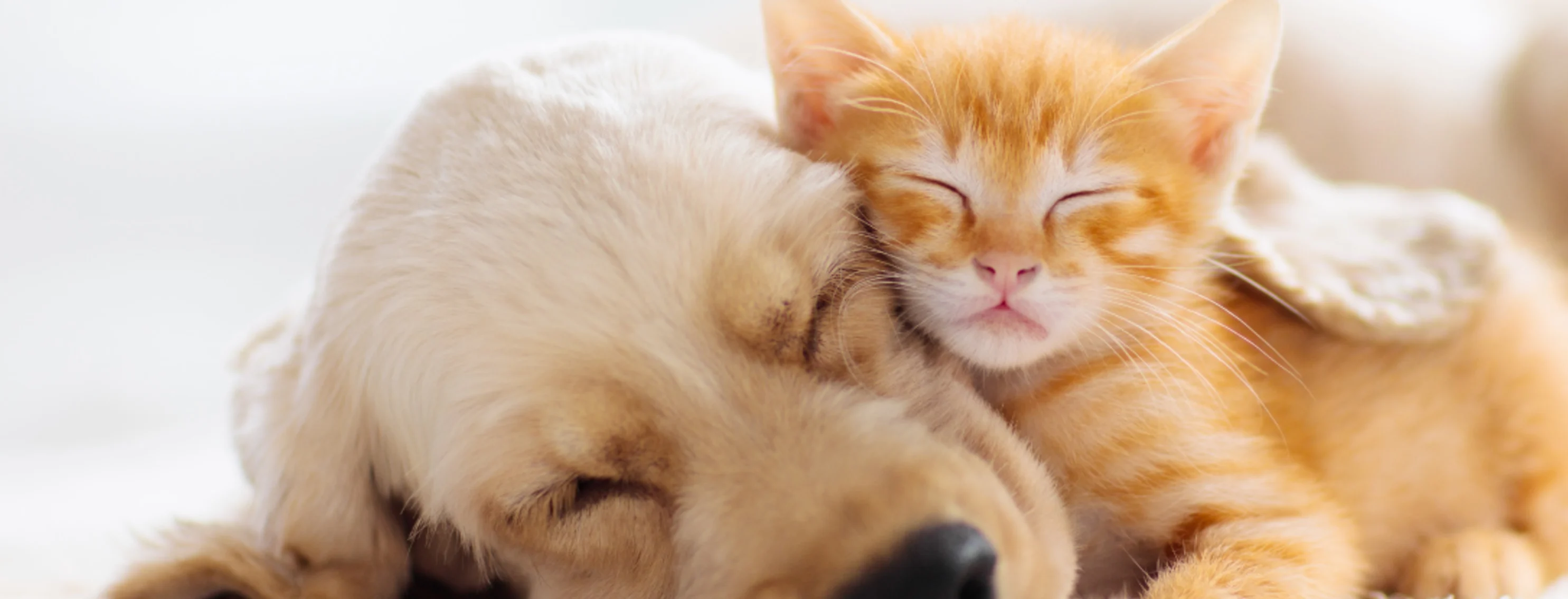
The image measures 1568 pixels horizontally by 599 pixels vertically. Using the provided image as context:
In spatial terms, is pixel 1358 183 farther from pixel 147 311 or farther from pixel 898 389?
pixel 147 311

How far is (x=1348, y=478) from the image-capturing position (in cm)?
178

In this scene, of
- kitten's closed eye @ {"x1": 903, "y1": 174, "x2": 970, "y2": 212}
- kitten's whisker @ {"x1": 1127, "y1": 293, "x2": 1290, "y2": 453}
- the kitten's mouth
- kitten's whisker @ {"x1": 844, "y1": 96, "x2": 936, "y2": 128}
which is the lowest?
kitten's whisker @ {"x1": 1127, "y1": 293, "x2": 1290, "y2": 453}

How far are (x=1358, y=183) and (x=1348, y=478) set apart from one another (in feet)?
4.04

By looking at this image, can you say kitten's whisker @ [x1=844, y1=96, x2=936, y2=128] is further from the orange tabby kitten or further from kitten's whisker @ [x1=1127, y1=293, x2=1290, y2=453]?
kitten's whisker @ [x1=1127, y1=293, x2=1290, y2=453]

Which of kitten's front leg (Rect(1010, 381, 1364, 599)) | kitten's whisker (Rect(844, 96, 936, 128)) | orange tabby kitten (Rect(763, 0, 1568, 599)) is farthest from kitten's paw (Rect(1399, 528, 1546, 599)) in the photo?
kitten's whisker (Rect(844, 96, 936, 128))

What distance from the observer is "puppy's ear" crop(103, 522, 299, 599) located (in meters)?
1.45

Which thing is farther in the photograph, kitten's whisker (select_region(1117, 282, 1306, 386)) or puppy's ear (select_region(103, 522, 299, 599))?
kitten's whisker (select_region(1117, 282, 1306, 386))

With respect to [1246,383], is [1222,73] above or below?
above

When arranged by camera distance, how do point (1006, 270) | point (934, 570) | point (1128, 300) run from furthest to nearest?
1. point (1128, 300)
2. point (1006, 270)
3. point (934, 570)

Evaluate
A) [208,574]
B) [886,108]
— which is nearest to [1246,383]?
[886,108]

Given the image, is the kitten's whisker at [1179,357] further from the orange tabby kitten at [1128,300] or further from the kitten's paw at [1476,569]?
the kitten's paw at [1476,569]

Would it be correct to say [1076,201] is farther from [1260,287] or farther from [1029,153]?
[1260,287]

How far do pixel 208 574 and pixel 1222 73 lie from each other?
4.76 feet

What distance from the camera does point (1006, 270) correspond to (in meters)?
1.44
